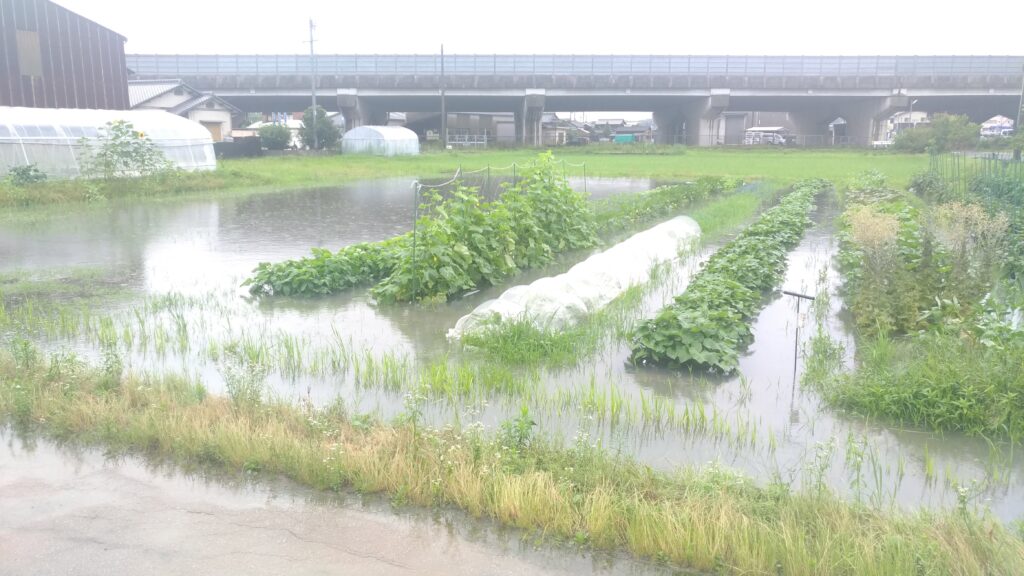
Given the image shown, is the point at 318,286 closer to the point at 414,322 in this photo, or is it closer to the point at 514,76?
the point at 414,322

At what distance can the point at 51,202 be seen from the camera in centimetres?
1998

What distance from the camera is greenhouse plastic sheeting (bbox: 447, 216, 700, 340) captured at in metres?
8.05

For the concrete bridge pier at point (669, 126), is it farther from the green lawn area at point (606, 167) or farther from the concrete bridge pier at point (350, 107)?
the concrete bridge pier at point (350, 107)

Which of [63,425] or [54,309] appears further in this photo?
[54,309]

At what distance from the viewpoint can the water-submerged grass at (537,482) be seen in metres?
3.76

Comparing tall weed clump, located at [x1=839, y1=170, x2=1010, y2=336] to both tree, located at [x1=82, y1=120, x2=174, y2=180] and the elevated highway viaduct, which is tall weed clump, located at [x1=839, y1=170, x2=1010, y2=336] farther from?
the elevated highway viaduct

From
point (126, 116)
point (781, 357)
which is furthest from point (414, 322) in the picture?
point (126, 116)

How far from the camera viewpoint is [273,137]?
47188mm

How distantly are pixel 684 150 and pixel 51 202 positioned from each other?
41.2 meters

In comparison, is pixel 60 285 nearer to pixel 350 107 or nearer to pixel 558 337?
pixel 558 337

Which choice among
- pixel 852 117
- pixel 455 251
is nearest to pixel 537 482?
pixel 455 251

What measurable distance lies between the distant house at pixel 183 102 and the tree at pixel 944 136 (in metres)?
42.3

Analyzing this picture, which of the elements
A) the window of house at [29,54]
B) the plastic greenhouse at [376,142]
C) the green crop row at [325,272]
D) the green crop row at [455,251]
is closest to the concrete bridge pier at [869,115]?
the plastic greenhouse at [376,142]

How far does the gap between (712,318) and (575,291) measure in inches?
77.8
